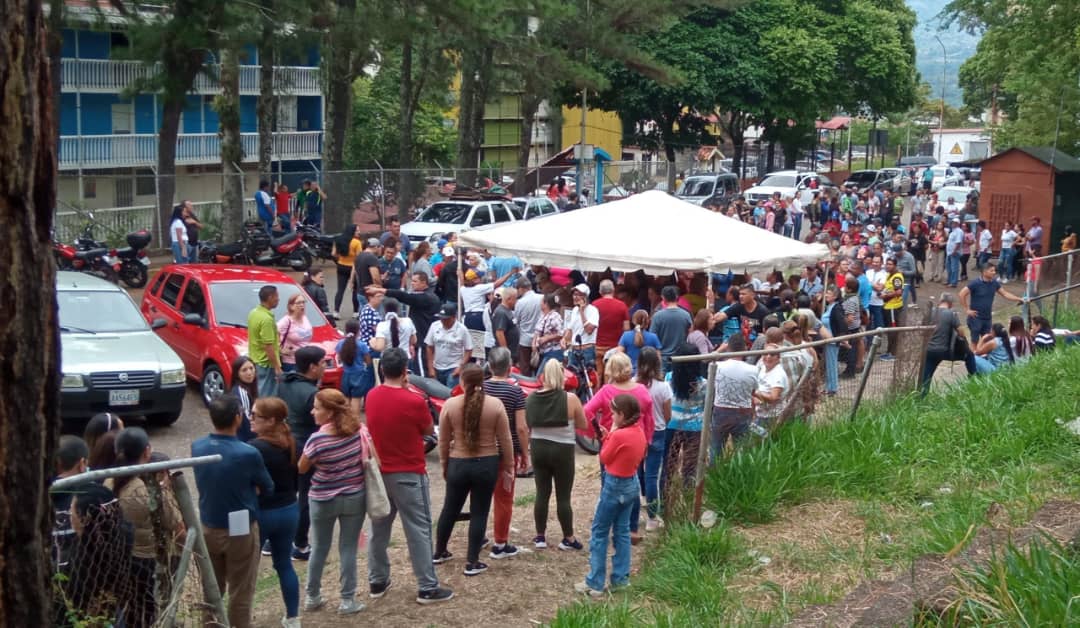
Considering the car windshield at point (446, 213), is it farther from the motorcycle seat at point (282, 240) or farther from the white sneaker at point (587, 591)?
the white sneaker at point (587, 591)

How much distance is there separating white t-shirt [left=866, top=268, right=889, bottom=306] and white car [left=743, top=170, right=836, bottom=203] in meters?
21.8

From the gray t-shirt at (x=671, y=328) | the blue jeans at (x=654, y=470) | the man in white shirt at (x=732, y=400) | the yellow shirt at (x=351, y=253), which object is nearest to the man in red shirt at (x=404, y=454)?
the blue jeans at (x=654, y=470)

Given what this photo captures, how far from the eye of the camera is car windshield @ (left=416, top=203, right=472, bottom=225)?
26000mm

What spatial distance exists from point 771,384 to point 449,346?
4.34 metres

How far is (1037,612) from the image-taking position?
16.8ft

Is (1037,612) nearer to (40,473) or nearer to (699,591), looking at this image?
(699,591)

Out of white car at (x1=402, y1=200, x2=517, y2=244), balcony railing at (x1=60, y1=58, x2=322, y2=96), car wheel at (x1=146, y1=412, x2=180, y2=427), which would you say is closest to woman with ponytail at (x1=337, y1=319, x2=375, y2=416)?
car wheel at (x1=146, y1=412, x2=180, y2=427)

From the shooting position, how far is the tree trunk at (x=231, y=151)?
24.5 meters

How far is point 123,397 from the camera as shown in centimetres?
1193

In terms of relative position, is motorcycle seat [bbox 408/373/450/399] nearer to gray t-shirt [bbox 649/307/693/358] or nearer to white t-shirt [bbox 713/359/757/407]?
gray t-shirt [bbox 649/307/693/358]

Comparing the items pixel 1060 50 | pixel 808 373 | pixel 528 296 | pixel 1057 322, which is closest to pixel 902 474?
pixel 808 373

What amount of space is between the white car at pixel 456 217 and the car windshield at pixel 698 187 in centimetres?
1432

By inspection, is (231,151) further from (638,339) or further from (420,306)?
Answer: (638,339)

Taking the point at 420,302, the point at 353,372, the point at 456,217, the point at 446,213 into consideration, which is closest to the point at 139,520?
the point at 353,372
